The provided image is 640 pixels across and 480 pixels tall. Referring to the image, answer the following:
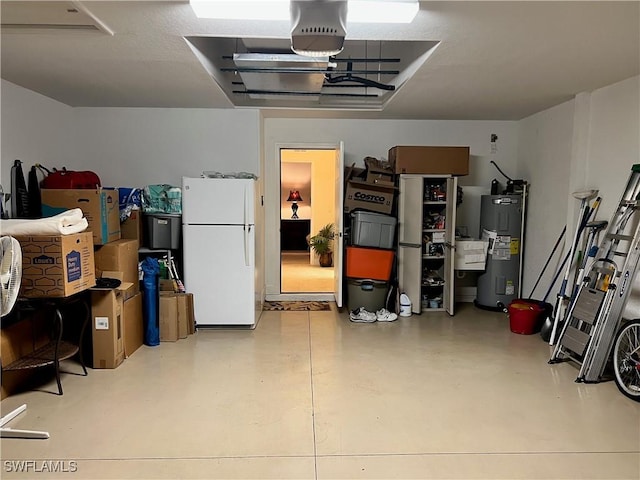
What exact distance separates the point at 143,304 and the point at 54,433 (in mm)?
1636

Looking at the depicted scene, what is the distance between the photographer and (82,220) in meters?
3.23

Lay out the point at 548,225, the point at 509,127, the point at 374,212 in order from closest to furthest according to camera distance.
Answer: the point at 548,225 < the point at 374,212 < the point at 509,127

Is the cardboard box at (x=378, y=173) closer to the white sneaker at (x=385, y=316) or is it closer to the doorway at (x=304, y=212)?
the doorway at (x=304, y=212)

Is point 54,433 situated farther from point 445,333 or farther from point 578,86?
point 578,86

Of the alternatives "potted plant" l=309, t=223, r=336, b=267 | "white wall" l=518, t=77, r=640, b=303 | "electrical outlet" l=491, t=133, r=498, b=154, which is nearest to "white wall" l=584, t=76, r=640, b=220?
"white wall" l=518, t=77, r=640, b=303

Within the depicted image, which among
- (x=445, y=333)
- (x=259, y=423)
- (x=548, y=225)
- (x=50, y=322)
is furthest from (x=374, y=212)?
(x=50, y=322)

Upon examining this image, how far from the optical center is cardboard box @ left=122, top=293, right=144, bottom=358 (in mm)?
3807

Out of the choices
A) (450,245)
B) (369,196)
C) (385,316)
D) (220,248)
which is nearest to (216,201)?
(220,248)

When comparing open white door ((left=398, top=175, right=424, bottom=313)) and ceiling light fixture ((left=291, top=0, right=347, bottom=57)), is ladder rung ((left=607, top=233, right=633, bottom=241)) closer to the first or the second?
open white door ((left=398, top=175, right=424, bottom=313))

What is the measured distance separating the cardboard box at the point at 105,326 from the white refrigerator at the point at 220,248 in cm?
98

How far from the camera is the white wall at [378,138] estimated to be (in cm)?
553

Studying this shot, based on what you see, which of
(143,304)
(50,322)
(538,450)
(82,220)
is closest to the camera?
(538,450)

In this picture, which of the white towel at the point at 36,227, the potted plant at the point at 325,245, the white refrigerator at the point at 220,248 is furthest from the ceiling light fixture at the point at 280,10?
the potted plant at the point at 325,245

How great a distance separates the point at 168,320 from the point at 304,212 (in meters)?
6.13
